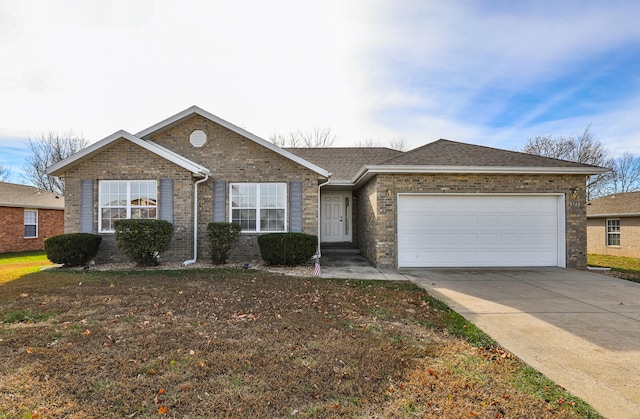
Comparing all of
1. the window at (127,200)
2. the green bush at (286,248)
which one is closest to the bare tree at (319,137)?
the window at (127,200)

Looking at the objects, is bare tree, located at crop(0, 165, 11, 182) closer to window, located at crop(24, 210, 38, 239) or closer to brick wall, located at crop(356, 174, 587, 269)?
window, located at crop(24, 210, 38, 239)

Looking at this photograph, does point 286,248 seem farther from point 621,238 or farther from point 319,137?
point 319,137

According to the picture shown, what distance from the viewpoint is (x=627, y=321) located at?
478 cm

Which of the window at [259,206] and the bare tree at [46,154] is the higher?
the bare tree at [46,154]

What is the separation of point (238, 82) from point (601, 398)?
11.7m

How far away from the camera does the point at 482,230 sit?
9.76 metres

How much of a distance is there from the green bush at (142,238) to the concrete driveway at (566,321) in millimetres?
7096

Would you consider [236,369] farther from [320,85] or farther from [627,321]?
[320,85]

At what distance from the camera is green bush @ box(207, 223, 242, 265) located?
957 cm

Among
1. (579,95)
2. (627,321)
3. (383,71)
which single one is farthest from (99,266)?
(579,95)

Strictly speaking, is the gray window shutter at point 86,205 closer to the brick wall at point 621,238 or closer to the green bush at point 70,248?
the green bush at point 70,248

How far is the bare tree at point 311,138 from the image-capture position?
106 ft

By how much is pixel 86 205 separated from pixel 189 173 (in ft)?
11.2

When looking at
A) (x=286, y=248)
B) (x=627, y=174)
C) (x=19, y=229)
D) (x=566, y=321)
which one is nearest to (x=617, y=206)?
(x=566, y=321)
